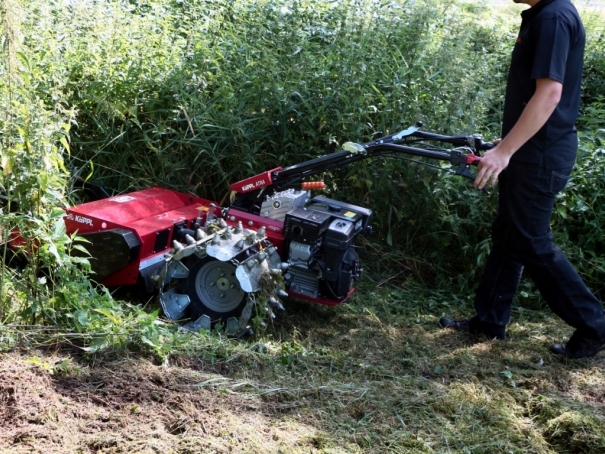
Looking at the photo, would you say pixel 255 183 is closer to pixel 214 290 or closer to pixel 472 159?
pixel 214 290

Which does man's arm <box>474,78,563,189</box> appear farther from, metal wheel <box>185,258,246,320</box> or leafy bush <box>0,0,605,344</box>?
metal wheel <box>185,258,246,320</box>

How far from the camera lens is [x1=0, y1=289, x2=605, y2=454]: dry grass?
2.83 metres

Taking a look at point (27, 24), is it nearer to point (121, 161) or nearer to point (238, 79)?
point (121, 161)

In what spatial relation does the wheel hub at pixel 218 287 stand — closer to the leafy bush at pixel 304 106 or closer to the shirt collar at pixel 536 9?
the leafy bush at pixel 304 106

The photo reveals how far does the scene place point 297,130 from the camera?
546 centimetres

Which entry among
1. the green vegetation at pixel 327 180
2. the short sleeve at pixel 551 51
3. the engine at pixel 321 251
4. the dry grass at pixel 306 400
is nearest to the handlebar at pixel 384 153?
the engine at pixel 321 251

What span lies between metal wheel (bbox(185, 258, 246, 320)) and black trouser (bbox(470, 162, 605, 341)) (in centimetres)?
147

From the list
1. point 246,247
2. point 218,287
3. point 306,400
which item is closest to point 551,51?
point 246,247

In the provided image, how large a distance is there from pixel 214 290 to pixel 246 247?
345 millimetres

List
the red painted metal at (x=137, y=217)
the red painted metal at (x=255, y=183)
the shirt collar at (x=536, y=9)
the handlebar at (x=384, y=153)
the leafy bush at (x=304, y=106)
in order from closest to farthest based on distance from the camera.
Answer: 1. the shirt collar at (x=536, y=9)
2. the handlebar at (x=384, y=153)
3. the red painted metal at (x=137, y=217)
4. the red painted metal at (x=255, y=183)
5. the leafy bush at (x=304, y=106)

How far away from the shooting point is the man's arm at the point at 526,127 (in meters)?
3.62

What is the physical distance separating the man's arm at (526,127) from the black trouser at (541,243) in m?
0.22

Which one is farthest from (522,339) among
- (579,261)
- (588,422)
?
(588,422)

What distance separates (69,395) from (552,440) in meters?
1.97
